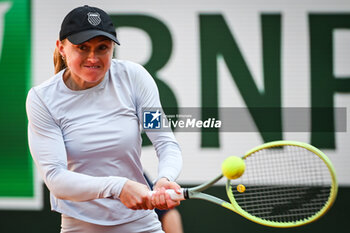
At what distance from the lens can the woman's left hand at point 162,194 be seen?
1.62 metres

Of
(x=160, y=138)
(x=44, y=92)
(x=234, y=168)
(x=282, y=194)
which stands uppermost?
(x=44, y=92)

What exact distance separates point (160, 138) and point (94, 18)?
0.46 metres

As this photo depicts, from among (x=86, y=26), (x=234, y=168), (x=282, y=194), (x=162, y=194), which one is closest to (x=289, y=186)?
(x=282, y=194)

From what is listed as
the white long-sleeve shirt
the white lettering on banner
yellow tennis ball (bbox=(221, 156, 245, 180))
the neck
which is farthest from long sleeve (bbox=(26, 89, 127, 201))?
the white lettering on banner

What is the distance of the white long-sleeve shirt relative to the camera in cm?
159

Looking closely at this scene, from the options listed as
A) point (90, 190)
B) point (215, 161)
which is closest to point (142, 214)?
point (90, 190)

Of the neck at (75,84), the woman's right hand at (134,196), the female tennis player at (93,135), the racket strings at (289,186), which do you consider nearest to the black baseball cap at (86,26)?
the female tennis player at (93,135)

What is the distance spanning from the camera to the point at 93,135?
1603 mm

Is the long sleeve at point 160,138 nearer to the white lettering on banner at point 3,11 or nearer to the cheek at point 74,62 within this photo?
the cheek at point 74,62

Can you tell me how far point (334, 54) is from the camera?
12.4 ft

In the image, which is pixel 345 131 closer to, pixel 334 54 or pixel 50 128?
A: pixel 334 54

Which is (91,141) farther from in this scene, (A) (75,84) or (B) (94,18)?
(B) (94,18)

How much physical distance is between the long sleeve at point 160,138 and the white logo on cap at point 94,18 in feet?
0.73

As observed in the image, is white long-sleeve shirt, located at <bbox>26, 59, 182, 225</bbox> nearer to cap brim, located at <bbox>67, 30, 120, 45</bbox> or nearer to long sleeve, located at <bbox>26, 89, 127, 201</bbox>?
long sleeve, located at <bbox>26, 89, 127, 201</bbox>
